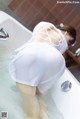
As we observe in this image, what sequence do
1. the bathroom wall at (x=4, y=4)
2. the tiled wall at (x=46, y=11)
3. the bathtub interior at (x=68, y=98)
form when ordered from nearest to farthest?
1. the bathtub interior at (x=68, y=98)
2. the tiled wall at (x=46, y=11)
3. the bathroom wall at (x=4, y=4)

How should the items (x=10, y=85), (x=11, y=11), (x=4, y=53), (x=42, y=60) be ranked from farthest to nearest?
(x=11, y=11) → (x=4, y=53) → (x=10, y=85) → (x=42, y=60)

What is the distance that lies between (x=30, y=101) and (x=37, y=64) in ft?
Answer: 0.72

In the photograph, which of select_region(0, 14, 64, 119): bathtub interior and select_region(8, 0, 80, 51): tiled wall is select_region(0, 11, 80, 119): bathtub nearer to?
select_region(0, 14, 64, 119): bathtub interior

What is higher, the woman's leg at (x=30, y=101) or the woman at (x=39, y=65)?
the woman at (x=39, y=65)

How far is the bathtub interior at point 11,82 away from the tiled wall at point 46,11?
47cm

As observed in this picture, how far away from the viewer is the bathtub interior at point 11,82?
1878mm

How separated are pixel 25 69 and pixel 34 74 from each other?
2.2 inches

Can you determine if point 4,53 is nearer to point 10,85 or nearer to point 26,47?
point 10,85

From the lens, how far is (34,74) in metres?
1.76

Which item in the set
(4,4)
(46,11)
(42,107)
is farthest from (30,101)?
(4,4)

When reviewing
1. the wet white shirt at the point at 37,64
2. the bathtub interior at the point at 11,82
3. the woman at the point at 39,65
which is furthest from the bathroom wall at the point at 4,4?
the wet white shirt at the point at 37,64

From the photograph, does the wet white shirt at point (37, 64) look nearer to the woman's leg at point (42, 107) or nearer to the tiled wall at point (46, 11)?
the woman's leg at point (42, 107)

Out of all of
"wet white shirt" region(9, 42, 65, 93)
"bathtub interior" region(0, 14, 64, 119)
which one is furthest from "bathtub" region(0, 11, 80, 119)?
"wet white shirt" region(9, 42, 65, 93)

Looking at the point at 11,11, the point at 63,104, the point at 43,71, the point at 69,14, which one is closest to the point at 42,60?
the point at 43,71
